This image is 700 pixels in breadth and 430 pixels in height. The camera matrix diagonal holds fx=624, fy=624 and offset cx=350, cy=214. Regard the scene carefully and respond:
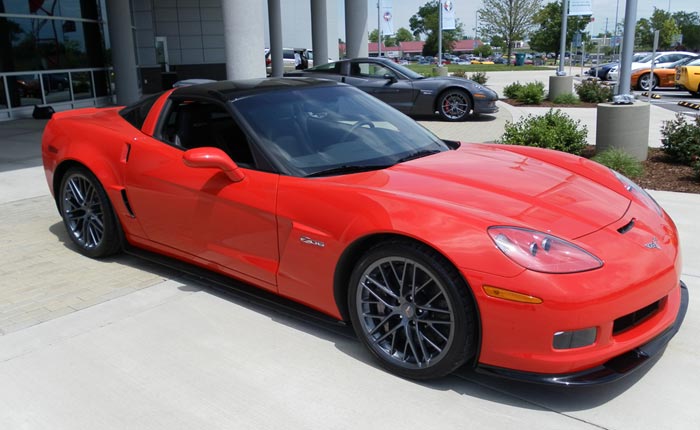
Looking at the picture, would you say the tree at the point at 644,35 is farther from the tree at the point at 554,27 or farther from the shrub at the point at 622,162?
the shrub at the point at 622,162

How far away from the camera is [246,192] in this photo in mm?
3615

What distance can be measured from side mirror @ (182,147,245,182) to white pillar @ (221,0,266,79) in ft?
20.5

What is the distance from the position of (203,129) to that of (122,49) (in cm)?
1600

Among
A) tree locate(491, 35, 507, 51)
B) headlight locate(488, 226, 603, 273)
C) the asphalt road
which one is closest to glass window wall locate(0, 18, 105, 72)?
headlight locate(488, 226, 603, 273)

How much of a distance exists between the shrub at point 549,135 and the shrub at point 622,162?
0.68 metres

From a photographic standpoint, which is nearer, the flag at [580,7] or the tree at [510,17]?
the flag at [580,7]

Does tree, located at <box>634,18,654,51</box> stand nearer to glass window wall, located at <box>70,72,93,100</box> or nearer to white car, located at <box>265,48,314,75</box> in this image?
white car, located at <box>265,48,314,75</box>

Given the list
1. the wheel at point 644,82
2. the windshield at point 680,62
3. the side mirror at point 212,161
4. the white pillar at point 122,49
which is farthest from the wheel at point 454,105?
the windshield at point 680,62

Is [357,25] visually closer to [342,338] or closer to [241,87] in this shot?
[241,87]

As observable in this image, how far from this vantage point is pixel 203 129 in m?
4.23

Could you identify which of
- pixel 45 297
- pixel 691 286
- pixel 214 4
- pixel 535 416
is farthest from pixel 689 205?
pixel 214 4

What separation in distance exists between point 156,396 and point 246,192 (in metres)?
1.22

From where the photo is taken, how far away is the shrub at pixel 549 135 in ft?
27.0

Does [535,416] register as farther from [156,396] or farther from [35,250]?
[35,250]
